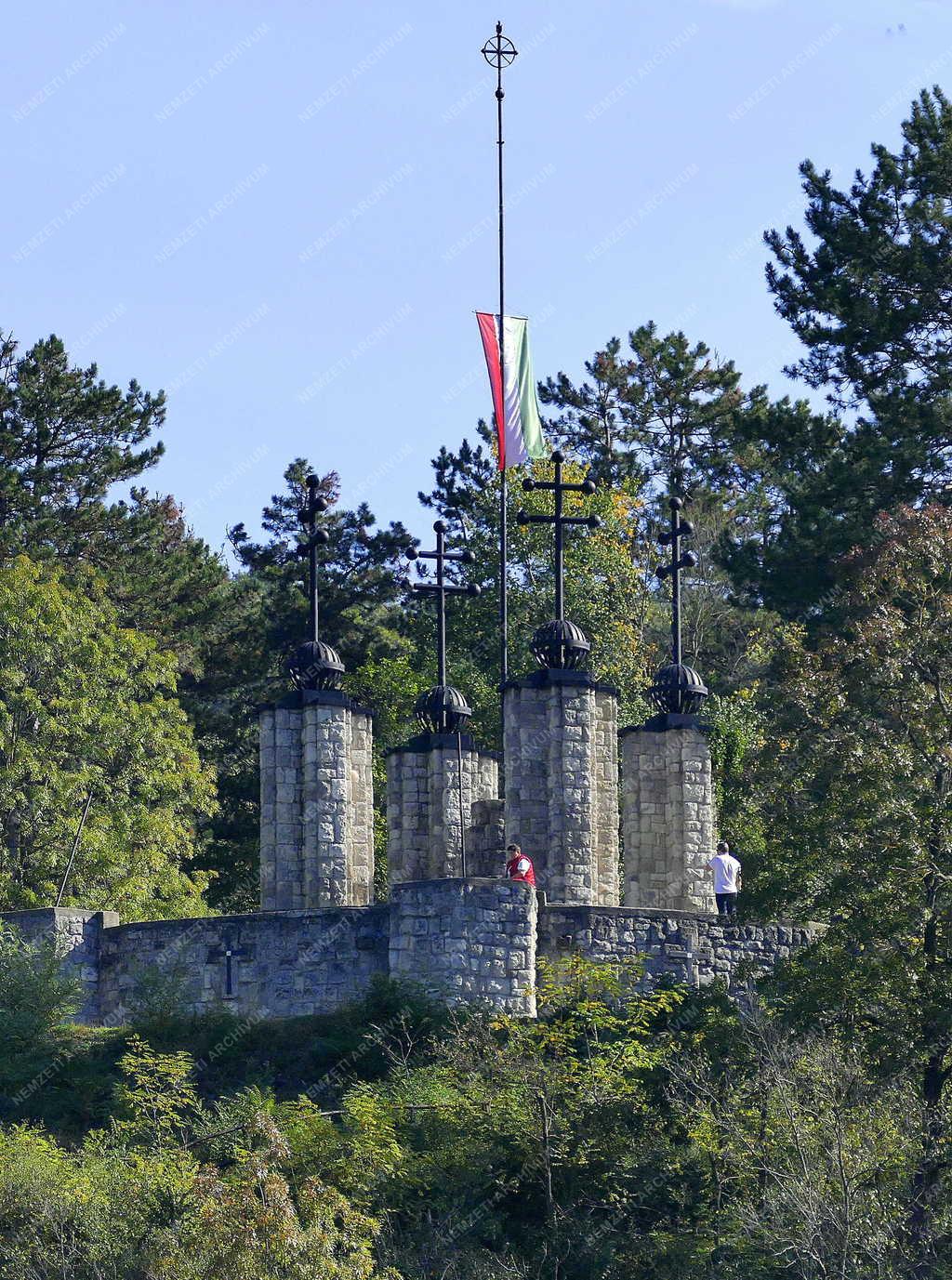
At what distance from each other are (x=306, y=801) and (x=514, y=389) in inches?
423

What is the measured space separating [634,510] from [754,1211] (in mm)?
30599

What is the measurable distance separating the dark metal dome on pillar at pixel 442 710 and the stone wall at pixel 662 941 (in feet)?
23.6

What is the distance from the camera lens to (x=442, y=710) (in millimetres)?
39781

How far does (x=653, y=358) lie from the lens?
203ft

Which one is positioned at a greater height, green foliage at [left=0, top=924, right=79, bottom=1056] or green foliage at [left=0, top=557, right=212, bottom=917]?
green foliage at [left=0, top=557, right=212, bottom=917]

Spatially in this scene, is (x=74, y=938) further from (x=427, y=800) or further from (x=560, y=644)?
(x=560, y=644)

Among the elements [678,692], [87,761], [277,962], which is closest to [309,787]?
[277,962]

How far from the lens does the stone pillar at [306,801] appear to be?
35.3 meters

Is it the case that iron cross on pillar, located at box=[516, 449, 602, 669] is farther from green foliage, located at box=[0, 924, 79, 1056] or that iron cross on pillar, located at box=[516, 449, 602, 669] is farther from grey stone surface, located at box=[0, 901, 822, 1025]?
green foliage, located at box=[0, 924, 79, 1056]

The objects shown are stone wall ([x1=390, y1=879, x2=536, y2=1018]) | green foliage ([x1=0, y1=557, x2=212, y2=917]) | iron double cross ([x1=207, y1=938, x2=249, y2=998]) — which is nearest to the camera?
stone wall ([x1=390, y1=879, x2=536, y2=1018])

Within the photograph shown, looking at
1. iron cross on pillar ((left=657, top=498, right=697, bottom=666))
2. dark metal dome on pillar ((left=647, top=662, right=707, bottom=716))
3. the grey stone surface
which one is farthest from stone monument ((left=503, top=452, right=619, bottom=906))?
the grey stone surface

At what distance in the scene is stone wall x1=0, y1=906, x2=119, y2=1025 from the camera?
109 feet

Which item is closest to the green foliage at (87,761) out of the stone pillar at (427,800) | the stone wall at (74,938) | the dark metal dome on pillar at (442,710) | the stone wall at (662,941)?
the stone pillar at (427,800)

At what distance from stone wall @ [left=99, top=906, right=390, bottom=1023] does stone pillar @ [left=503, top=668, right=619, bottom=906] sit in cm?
345
